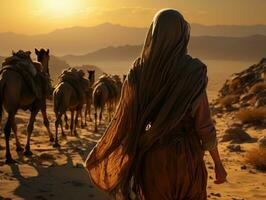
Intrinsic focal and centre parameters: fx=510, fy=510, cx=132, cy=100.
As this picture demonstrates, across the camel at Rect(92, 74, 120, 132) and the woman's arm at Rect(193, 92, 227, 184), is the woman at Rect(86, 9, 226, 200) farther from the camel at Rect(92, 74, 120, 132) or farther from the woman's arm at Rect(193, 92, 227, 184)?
the camel at Rect(92, 74, 120, 132)

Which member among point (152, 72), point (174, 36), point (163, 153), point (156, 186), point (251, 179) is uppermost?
point (174, 36)

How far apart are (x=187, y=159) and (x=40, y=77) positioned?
774 centimetres

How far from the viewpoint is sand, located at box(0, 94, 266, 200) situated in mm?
7645

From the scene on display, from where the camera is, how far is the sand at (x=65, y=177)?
7.64 meters

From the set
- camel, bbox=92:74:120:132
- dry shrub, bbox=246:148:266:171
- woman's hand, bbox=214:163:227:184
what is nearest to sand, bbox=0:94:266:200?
dry shrub, bbox=246:148:266:171

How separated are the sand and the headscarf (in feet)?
13.2

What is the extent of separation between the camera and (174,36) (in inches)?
130

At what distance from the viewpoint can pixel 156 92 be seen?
3.40 metres

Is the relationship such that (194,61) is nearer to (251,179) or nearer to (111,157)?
(111,157)

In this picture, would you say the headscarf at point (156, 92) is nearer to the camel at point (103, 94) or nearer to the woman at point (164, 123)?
the woman at point (164, 123)

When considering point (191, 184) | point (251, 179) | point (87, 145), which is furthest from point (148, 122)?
point (87, 145)

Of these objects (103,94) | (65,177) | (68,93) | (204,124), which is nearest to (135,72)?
(204,124)

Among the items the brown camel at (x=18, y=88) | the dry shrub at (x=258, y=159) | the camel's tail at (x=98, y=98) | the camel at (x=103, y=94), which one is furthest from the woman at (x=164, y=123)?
the camel's tail at (x=98, y=98)

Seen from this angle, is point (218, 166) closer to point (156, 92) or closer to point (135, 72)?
point (156, 92)
